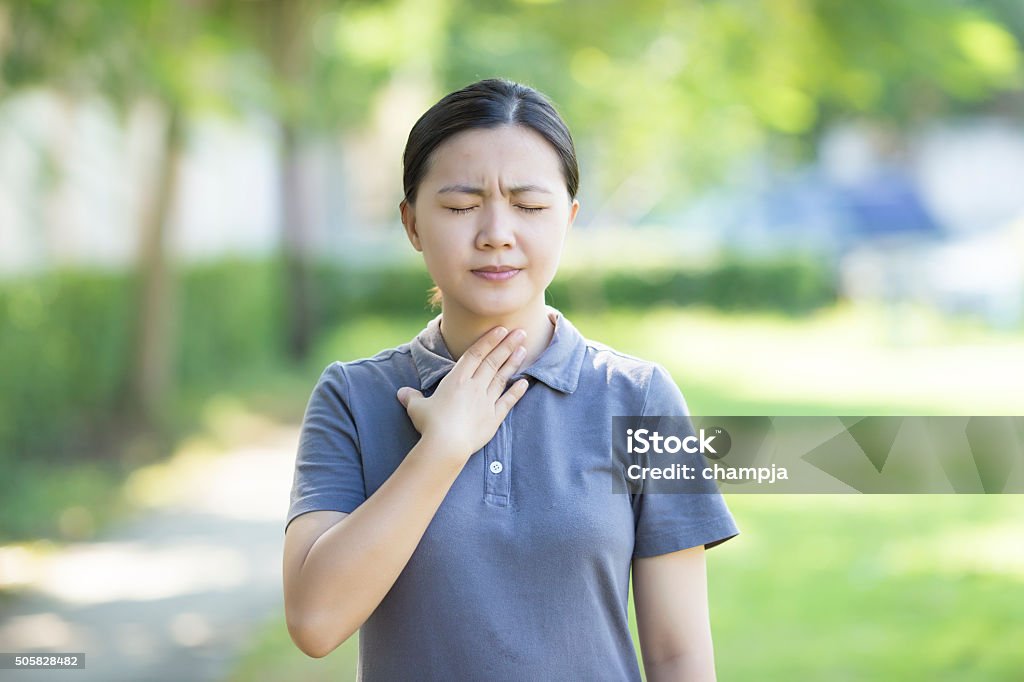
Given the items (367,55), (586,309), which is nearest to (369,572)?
(367,55)

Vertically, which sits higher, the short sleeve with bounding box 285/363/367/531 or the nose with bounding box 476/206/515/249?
the nose with bounding box 476/206/515/249

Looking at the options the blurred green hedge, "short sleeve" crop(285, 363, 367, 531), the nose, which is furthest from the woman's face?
the blurred green hedge

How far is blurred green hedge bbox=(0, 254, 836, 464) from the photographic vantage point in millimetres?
6922

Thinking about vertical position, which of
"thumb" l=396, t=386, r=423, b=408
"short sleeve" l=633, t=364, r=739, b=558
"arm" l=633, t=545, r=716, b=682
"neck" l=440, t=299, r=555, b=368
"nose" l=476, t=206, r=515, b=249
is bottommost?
"arm" l=633, t=545, r=716, b=682

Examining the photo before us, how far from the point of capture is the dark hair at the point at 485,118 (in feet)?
4.77

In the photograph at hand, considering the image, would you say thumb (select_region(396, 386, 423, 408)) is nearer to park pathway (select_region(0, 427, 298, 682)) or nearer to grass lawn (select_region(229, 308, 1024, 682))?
grass lawn (select_region(229, 308, 1024, 682))

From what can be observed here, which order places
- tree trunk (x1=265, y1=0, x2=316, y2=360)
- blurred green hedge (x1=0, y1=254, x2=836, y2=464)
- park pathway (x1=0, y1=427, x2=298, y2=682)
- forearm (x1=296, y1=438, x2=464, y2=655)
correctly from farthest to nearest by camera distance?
tree trunk (x1=265, y1=0, x2=316, y2=360) < blurred green hedge (x1=0, y1=254, x2=836, y2=464) < park pathway (x1=0, y1=427, x2=298, y2=682) < forearm (x1=296, y1=438, x2=464, y2=655)

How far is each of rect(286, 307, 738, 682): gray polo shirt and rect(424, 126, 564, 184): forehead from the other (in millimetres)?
222

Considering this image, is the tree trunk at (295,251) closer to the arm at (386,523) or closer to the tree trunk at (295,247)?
the tree trunk at (295,247)

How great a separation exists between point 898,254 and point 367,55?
9.39 metres

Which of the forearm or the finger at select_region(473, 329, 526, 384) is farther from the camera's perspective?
the finger at select_region(473, 329, 526, 384)

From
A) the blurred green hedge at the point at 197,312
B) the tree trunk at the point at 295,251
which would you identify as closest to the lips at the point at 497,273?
the blurred green hedge at the point at 197,312

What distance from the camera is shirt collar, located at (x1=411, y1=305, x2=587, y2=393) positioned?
146cm
